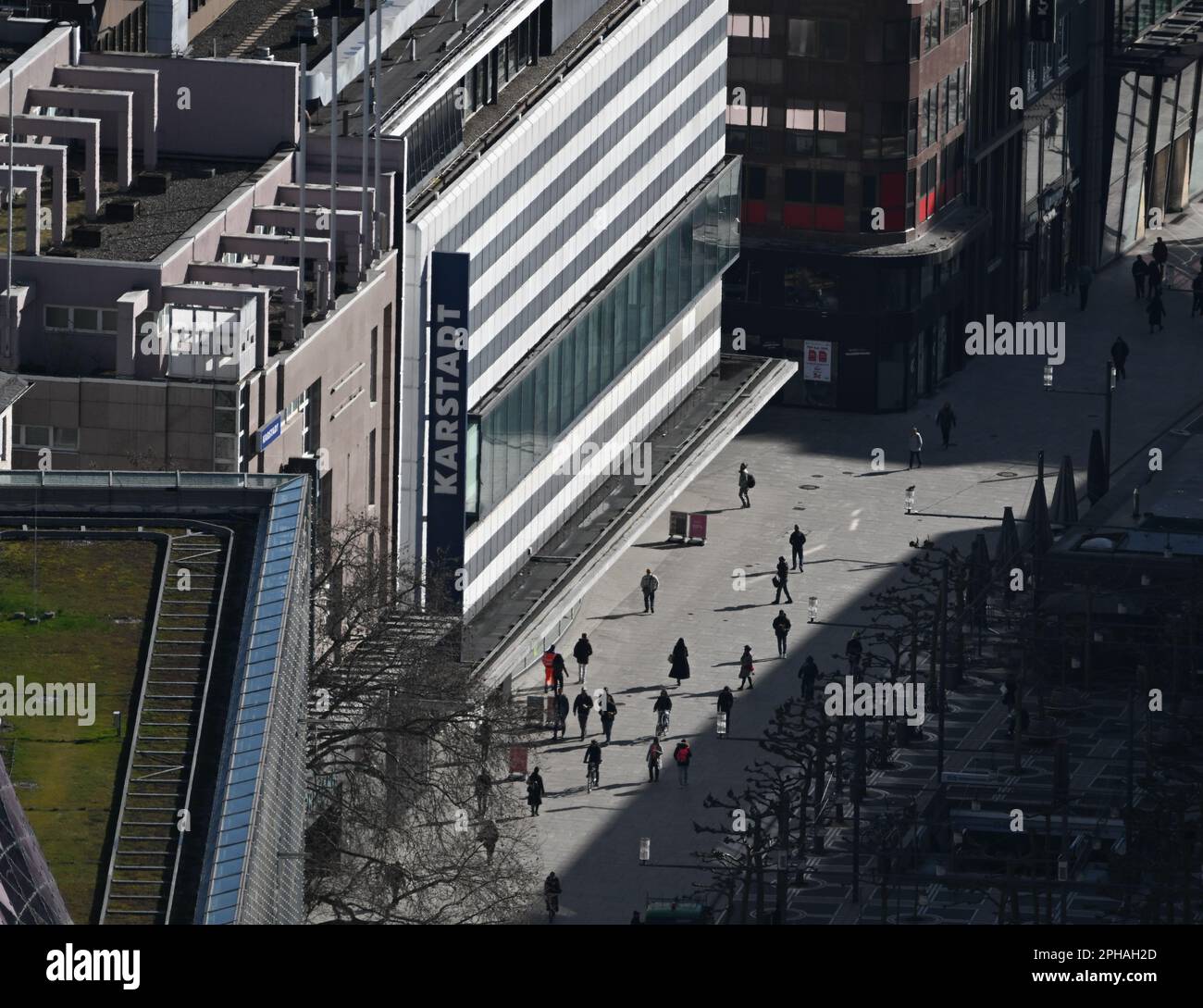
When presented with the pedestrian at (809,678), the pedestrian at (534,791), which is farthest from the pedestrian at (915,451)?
the pedestrian at (534,791)

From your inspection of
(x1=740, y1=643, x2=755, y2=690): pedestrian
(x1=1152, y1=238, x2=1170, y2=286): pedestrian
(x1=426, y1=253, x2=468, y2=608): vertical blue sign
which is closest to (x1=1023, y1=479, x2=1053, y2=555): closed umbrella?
(x1=740, y1=643, x2=755, y2=690): pedestrian

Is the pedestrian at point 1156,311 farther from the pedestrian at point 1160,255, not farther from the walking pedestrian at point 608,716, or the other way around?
the walking pedestrian at point 608,716

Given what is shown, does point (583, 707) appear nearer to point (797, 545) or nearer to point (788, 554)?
point (797, 545)

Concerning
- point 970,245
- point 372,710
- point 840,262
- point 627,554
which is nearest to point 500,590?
point 627,554

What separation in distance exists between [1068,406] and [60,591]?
75.2 metres

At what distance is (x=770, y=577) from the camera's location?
99.2m

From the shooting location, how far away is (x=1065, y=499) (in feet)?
332

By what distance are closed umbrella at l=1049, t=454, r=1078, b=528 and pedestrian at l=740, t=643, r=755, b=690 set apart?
1590 centimetres

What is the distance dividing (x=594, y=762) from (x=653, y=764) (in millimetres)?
1818

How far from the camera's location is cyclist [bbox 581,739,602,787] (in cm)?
7938

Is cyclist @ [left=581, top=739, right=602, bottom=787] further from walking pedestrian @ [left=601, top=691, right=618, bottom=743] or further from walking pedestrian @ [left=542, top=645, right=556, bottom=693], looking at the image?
walking pedestrian @ [left=542, top=645, right=556, bottom=693]

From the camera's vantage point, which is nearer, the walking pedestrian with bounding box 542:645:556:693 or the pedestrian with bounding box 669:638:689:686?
the walking pedestrian with bounding box 542:645:556:693

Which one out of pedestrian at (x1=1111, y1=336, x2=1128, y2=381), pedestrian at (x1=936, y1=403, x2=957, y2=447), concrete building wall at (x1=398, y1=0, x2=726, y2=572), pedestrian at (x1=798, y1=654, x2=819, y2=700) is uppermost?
concrete building wall at (x1=398, y1=0, x2=726, y2=572)
